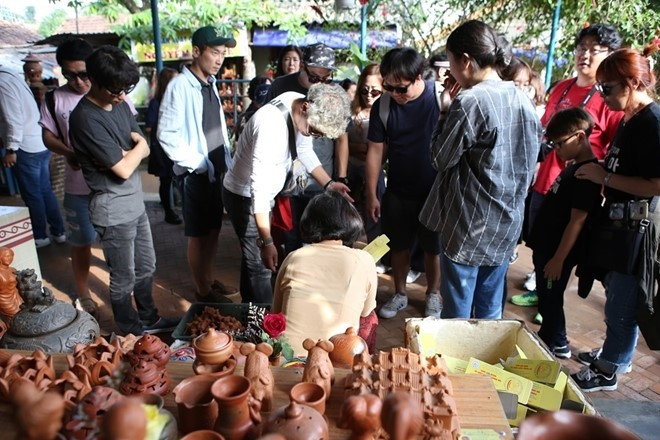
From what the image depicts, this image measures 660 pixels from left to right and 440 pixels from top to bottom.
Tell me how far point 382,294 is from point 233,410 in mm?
3049

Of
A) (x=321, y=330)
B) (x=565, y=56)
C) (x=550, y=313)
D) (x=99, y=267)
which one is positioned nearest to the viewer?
(x=321, y=330)

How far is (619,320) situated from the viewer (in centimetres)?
240

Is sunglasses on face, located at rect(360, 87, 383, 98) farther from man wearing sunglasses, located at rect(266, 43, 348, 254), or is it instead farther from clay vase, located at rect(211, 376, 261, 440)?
clay vase, located at rect(211, 376, 261, 440)

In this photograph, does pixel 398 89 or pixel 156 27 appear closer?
pixel 398 89

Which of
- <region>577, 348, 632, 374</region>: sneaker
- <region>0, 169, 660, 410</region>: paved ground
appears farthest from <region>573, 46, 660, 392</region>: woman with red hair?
<region>0, 169, 660, 410</region>: paved ground

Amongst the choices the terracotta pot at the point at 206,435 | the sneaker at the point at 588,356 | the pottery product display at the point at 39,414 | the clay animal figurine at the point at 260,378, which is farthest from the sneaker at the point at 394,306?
the pottery product display at the point at 39,414

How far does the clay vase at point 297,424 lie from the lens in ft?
2.89

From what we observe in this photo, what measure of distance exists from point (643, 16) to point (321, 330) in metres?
6.06

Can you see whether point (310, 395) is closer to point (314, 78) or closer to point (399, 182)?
point (399, 182)

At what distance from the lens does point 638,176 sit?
213 centimetres

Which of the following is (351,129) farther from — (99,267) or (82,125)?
(99,267)

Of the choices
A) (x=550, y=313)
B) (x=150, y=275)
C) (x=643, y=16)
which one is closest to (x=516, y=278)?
(x=550, y=313)

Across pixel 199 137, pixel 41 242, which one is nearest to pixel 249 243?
pixel 199 137

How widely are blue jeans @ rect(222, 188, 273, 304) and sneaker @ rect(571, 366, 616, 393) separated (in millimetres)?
1835
